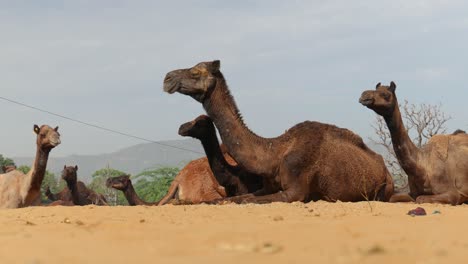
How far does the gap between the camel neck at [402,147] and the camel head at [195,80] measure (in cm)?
297

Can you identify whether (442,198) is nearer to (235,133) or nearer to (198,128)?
(235,133)

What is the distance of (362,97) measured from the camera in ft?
35.2

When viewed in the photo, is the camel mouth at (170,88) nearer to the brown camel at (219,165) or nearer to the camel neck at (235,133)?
the camel neck at (235,133)

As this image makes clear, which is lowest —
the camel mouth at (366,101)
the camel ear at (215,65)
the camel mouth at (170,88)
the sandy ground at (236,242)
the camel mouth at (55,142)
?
the sandy ground at (236,242)

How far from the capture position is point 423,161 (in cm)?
1120

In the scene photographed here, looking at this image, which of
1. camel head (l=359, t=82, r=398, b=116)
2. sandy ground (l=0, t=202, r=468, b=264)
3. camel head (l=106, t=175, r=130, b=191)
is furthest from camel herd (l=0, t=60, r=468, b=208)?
sandy ground (l=0, t=202, r=468, b=264)

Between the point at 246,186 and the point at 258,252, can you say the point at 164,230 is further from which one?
the point at 246,186

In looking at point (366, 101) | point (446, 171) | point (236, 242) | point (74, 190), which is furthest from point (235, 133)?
point (74, 190)

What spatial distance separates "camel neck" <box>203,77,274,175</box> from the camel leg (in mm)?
2396

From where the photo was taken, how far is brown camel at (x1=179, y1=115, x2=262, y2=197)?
10.8m

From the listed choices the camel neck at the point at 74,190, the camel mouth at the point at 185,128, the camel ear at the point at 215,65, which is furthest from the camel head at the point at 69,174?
the camel ear at the point at 215,65

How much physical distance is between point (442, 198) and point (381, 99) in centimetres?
178

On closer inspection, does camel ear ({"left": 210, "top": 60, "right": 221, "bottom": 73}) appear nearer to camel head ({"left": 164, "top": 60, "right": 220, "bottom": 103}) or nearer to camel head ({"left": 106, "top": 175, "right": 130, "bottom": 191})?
camel head ({"left": 164, "top": 60, "right": 220, "bottom": 103})

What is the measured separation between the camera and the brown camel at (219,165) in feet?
35.5
